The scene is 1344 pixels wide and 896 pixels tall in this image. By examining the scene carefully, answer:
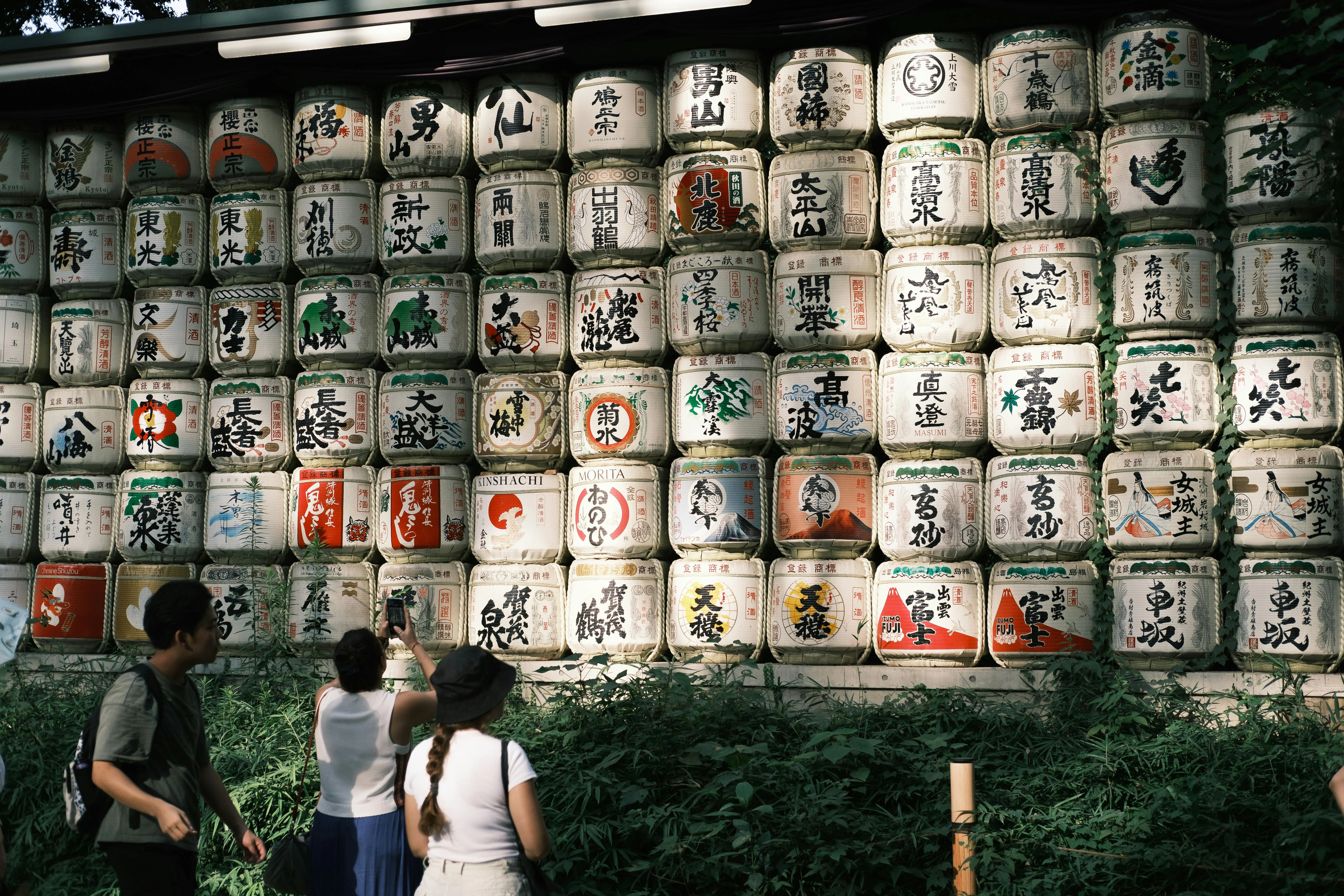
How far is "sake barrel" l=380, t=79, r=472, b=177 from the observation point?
21.6 feet

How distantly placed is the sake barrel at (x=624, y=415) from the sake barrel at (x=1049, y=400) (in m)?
1.70

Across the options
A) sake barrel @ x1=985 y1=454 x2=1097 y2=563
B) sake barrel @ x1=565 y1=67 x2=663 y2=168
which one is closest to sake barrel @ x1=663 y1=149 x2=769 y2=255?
sake barrel @ x1=565 y1=67 x2=663 y2=168

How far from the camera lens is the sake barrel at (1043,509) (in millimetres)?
5742

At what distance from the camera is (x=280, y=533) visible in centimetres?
670

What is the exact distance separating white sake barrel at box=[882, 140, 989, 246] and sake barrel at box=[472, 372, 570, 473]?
1961 millimetres

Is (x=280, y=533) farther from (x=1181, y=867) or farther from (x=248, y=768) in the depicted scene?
(x=1181, y=867)

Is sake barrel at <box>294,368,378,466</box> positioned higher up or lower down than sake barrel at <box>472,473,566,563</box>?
higher up

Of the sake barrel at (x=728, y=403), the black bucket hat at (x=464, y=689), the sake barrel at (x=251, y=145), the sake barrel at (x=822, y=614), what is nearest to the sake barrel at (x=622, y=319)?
the sake barrel at (x=728, y=403)

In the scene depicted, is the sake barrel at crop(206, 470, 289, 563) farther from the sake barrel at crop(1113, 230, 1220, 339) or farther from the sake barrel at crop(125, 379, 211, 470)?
the sake barrel at crop(1113, 230, 1220, 339)

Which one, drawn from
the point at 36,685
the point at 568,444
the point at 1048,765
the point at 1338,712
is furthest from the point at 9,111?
the point at 1338,712

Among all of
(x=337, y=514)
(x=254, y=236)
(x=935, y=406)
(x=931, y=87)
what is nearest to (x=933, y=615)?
(x=935, y=406)

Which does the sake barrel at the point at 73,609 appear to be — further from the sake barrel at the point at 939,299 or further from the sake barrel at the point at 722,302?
the sake barrel at the point at 939,299

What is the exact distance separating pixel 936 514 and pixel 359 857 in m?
3.26

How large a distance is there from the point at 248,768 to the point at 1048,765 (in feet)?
12.0
